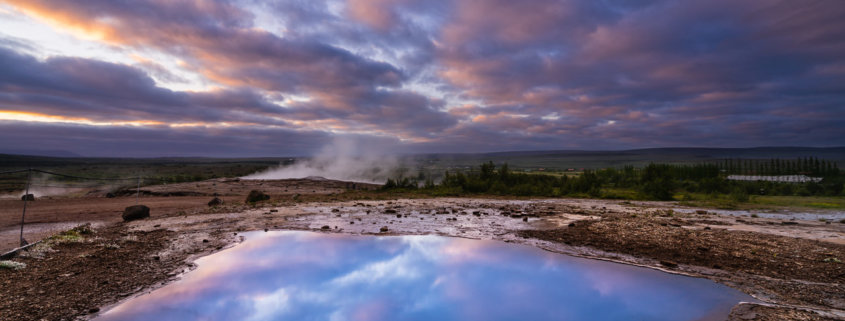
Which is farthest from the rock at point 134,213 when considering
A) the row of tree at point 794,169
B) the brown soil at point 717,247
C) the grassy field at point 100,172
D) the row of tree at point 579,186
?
the row of tree at point 794,169

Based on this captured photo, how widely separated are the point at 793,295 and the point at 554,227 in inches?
303

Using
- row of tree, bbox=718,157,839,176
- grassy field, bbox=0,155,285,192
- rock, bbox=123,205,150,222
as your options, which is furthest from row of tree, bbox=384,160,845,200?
grassy field, bbox=0,155,285,192

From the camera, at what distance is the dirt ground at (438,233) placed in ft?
20.5

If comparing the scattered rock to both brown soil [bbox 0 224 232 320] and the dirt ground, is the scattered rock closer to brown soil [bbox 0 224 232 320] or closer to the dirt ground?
the dirt ground

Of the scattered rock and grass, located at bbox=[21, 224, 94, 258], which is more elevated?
grass, located at bbox=[21, 224, 94, 258]

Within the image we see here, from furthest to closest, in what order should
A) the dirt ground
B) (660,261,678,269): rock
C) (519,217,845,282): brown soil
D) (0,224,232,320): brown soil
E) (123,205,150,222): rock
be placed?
(123,205,150,222): rock < (660,261,678,269): rock < (519,217,845,282): brown soil < the dirt ground < (0,224,232,320): brown soil

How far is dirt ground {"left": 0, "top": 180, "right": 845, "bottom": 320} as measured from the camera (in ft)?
20.5

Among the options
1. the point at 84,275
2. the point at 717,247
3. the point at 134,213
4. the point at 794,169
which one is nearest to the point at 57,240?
the point at 84,275

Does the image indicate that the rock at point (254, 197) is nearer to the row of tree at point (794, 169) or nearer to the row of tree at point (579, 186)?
the row of tree at point (579, 186)

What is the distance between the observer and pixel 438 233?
12789mm

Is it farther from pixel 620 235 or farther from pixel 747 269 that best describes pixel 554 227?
pixel 747 269

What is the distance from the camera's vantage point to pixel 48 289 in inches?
256

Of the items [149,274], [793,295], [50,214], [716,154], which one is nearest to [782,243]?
[793,295]

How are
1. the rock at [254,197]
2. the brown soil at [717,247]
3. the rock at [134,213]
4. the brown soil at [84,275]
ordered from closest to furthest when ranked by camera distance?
the brown soil at [84,275] < the brown soil at [717,247] < the rock at [134,213] < the rock at [254,197]
